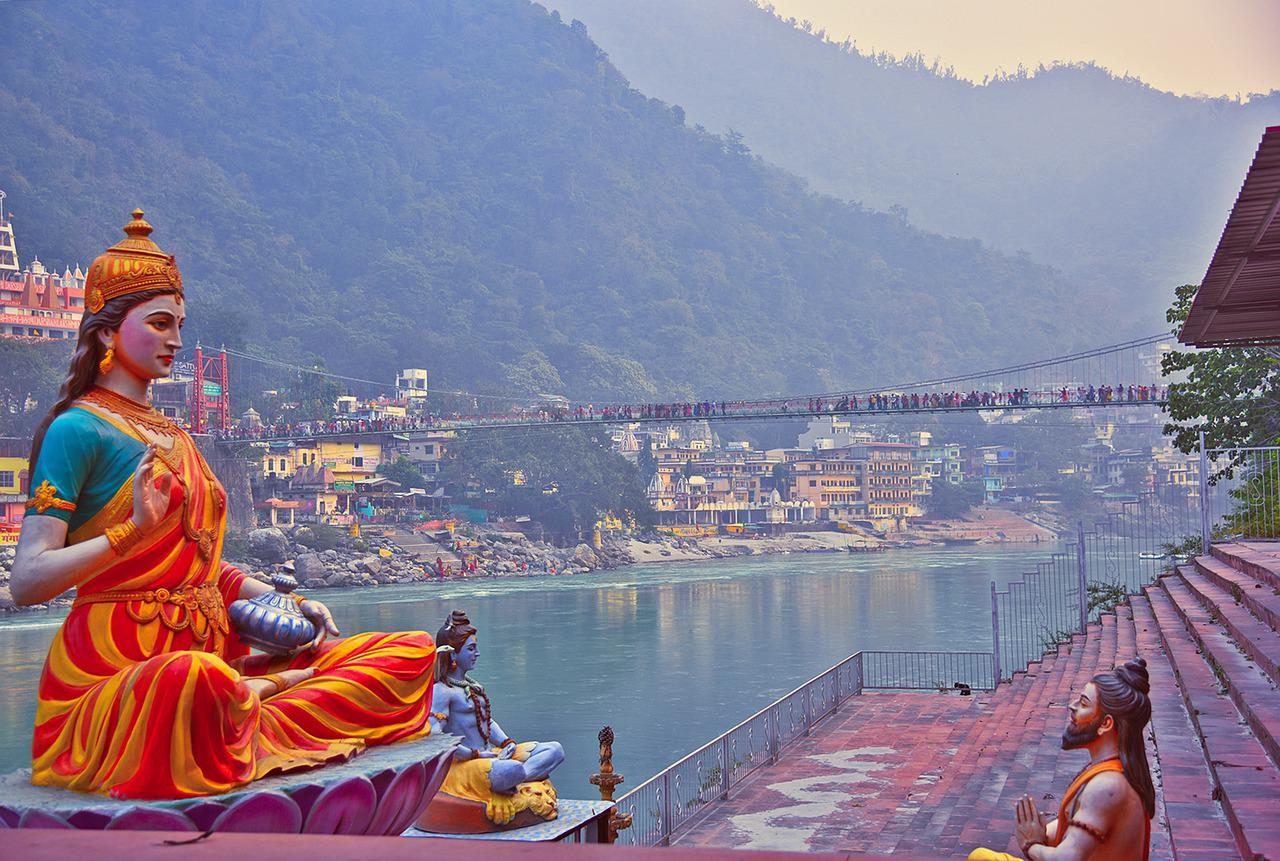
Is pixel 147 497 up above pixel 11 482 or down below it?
below

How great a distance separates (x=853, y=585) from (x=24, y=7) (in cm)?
7416

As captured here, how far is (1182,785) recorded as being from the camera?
465 cm

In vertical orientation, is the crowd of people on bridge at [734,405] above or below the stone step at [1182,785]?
above

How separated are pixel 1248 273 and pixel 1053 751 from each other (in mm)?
3802

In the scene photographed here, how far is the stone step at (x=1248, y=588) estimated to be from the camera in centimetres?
625

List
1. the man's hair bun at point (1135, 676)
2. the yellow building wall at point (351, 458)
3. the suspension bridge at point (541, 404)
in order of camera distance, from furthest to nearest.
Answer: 1. the yellow building wall at point (351, 458)
2. the suspension bridge at point (541, 404)
3. the man's hair bun at point (1135, 676)

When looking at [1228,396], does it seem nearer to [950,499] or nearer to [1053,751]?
[1053,751]

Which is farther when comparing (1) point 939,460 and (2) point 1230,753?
(1) point 939,460

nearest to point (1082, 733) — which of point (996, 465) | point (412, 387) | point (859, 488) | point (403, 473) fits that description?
point (403, 473)

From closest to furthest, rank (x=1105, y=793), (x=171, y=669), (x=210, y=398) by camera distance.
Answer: (x=1105, y=793) < (x=171, y=669) < (x=210, y=398)

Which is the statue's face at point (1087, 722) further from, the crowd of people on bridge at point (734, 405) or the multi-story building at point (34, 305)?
the multi-story building at point (34, 305)

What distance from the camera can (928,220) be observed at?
411 feet

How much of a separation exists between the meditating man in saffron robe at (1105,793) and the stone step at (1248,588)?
3.62 m

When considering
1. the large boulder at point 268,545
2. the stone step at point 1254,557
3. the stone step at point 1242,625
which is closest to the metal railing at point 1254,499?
the stone step at point 1254,557
